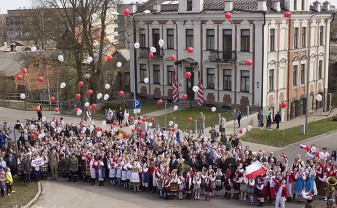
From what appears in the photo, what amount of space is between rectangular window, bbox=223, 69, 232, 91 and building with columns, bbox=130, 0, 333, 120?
8cm

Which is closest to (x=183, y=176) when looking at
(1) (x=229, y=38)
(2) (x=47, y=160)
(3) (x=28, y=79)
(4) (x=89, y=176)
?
(4) (x=89, y=176)

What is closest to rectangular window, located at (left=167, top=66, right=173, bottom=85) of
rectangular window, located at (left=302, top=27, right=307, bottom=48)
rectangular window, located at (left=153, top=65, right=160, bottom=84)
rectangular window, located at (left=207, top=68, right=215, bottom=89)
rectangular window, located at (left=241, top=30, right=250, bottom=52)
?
rectangular window, located at (left=153, top=65, right=160, bottom=84)

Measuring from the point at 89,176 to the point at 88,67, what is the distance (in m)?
20.9

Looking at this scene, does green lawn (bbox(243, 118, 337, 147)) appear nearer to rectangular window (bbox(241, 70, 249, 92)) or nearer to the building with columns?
the building with columns

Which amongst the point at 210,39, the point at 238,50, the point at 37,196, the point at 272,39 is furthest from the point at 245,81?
the point at 37,196

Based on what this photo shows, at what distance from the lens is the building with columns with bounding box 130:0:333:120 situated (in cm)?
3997

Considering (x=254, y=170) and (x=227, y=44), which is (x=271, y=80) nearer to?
(x=227, y=44)

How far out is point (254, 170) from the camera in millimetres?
20625

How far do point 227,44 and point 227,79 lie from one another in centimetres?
289

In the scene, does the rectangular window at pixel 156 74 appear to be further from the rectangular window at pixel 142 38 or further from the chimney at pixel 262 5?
the chimney at pixel 262 5

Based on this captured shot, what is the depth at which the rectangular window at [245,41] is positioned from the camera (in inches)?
1575

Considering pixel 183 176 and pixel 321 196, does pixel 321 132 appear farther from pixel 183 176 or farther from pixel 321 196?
pixel 183 176

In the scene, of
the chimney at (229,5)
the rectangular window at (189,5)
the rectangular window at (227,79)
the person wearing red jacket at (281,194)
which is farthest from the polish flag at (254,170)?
the rectangular window at (189,5)

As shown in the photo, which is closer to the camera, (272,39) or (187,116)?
(187,116)
